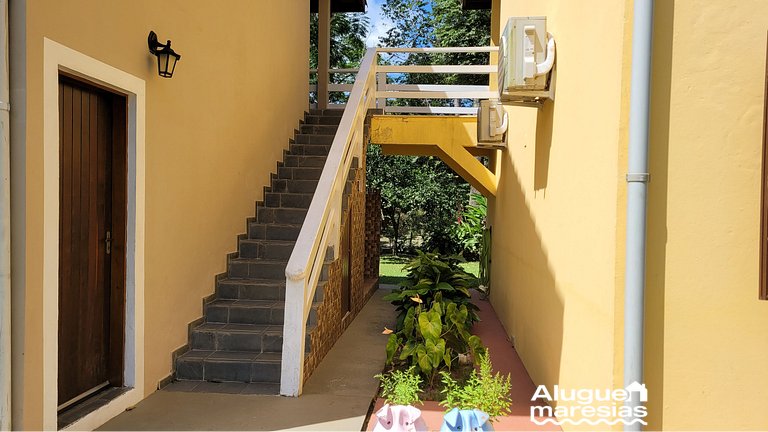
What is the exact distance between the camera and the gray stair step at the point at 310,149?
27.3 feet

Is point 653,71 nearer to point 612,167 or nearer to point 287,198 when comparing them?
point 612,167

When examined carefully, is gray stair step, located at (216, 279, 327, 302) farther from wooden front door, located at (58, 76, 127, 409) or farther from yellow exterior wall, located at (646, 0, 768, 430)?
yellow exterior wall, located at (646, 0, 768, 430)

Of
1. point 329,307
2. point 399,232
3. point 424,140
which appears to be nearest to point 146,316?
point 329,307

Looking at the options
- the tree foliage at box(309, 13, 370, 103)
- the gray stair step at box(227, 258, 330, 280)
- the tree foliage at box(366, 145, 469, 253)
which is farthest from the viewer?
the tree foliage at box(309, 13, 370, 103)

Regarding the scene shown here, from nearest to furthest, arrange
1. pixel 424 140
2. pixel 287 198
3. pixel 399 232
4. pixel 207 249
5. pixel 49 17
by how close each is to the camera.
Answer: pixel 49 17
pixel 207 249
pixel 287 198
pixel 424 140
pixel 399 232

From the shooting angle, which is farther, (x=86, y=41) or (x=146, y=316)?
(x=146, y=316)

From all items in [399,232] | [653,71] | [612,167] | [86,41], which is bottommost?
[399,232]

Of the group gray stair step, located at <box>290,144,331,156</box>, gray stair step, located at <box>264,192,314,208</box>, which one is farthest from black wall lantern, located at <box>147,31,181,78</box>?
gray stair step, located at <box>290,144,331,156</box>

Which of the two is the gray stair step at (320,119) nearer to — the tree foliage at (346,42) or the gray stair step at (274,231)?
the gray stair step at (274,231)

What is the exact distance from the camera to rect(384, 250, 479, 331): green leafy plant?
6.46 m

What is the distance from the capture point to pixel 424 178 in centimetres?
1820

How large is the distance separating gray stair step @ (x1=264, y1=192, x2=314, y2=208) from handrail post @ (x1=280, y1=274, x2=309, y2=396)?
2.81 meters

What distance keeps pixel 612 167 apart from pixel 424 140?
5.72 metres

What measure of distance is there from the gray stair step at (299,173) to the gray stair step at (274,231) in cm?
117
